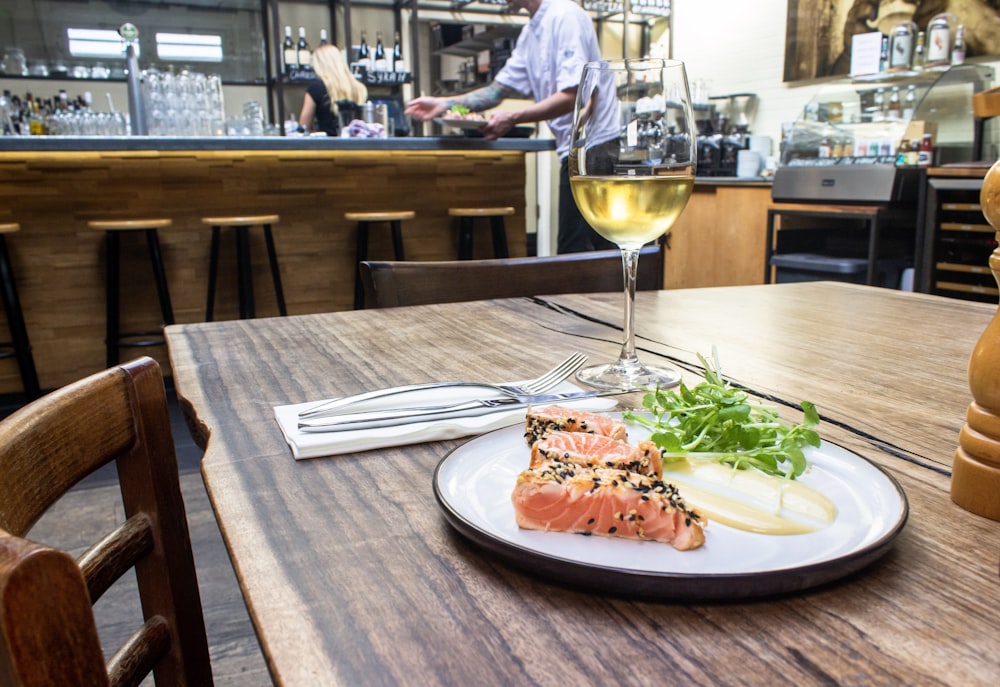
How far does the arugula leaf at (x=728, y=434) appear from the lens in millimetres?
498

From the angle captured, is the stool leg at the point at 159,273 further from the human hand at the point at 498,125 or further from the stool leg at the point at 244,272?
the human hand at the point at 498,125

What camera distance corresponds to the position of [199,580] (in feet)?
6.77

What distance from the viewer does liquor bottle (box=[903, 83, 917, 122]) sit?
176 inches

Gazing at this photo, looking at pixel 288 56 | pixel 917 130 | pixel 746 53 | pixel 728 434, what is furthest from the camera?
pixel 288 56

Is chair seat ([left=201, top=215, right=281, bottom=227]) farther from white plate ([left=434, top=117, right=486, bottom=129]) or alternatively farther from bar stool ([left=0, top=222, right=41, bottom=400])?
white plate ([left=434, top=117, right=486, bottom=129])

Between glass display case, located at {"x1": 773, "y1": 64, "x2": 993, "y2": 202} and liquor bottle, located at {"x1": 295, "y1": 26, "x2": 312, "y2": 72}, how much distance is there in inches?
159

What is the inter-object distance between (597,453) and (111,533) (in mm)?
435

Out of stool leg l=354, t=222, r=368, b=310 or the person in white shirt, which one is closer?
the person in white shirt

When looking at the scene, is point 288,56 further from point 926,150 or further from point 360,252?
point 926,150

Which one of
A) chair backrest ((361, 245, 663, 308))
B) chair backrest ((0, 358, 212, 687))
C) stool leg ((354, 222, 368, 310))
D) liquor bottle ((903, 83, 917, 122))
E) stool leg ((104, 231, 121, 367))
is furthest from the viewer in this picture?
liquor bottle ((903, 83, 917, 122))

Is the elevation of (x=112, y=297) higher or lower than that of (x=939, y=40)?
lower

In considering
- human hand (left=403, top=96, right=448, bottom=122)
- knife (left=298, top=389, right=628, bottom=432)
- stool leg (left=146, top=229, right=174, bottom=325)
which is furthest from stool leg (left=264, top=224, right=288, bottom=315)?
knife (left=298, top=389, right=628, bottom=432)

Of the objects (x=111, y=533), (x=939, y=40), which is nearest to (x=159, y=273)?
(x=111, y=533)

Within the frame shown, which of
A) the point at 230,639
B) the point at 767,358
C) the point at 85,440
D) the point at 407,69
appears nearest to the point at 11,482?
the point at 85,440
